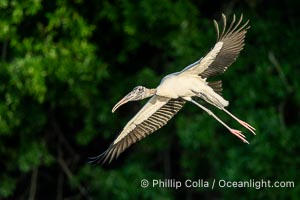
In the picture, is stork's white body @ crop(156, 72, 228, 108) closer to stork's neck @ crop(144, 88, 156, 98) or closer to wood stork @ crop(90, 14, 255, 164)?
wood stork @ crop(90, 14, 255, 164)

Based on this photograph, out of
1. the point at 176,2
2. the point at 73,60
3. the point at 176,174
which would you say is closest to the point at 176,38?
the point at 176,2

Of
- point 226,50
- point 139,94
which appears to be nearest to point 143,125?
point 139,94

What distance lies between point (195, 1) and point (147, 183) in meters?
1.93

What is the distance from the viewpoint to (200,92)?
6.12 metres

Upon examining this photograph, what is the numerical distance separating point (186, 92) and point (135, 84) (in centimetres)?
386

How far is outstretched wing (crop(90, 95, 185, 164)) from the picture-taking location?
21.8 feet

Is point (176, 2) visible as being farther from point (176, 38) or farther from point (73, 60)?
point (73, 60)

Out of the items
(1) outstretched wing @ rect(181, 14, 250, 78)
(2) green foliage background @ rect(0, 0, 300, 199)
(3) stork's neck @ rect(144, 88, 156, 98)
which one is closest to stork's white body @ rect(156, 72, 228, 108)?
(3) stork's neck @ rect(144, 88, 156, 98)

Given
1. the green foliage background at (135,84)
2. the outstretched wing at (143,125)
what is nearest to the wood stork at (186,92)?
the outstretched wing at (143,125)

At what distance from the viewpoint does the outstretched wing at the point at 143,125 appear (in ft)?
21.8

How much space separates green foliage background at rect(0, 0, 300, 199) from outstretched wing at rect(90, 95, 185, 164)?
8.29ft

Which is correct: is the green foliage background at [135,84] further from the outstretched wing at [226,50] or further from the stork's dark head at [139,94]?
the stork's dark head at [139,94]

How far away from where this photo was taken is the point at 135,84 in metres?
9.89

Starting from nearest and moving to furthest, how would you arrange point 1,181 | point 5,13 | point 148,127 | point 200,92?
point 200,92, point 148,127, point 5,13, point 1,181
